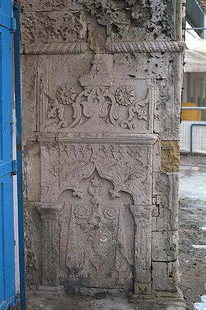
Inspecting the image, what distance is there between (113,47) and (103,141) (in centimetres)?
73

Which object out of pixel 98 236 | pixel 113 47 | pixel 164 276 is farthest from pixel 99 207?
pixel 113 47

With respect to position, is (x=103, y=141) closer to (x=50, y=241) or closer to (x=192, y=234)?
(x=50, y=241)

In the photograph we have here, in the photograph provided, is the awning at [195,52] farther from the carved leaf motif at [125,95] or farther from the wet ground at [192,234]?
the carved leaf motif at [125,95]

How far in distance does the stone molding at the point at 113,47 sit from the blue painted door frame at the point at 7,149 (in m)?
0.56

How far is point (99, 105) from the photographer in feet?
11.1

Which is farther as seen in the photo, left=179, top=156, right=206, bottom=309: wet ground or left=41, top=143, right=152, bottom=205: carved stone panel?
left=179, top=156, right=206, bottom=309: wet ground

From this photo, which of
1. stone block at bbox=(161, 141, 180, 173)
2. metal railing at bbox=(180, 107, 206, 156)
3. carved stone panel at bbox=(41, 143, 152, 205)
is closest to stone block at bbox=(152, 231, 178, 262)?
carved stone panel at bbox=(41, 143, 152, 205)

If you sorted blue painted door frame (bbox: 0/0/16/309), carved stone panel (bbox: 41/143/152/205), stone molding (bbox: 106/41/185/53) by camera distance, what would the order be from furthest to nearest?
carved stone panel (bbox: 41/143/152/205) → stone molding (bbox: 106/41/185/53) → blue painted door frame (bbox: 0/0/16/309)

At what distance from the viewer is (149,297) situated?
3.47m

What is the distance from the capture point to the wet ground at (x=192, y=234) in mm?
3869

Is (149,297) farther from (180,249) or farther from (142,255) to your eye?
(180,249)

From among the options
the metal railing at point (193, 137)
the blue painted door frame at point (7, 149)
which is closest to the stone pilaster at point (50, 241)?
the blue painted door frame at point (7, 149)

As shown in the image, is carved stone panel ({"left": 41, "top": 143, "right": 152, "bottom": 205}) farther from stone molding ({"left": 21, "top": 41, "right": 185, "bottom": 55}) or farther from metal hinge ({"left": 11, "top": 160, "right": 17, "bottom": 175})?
stone molding ({"left": 21, "top": 41, "right": 185, "bottom": 55})

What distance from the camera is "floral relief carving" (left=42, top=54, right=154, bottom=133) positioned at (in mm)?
3342
